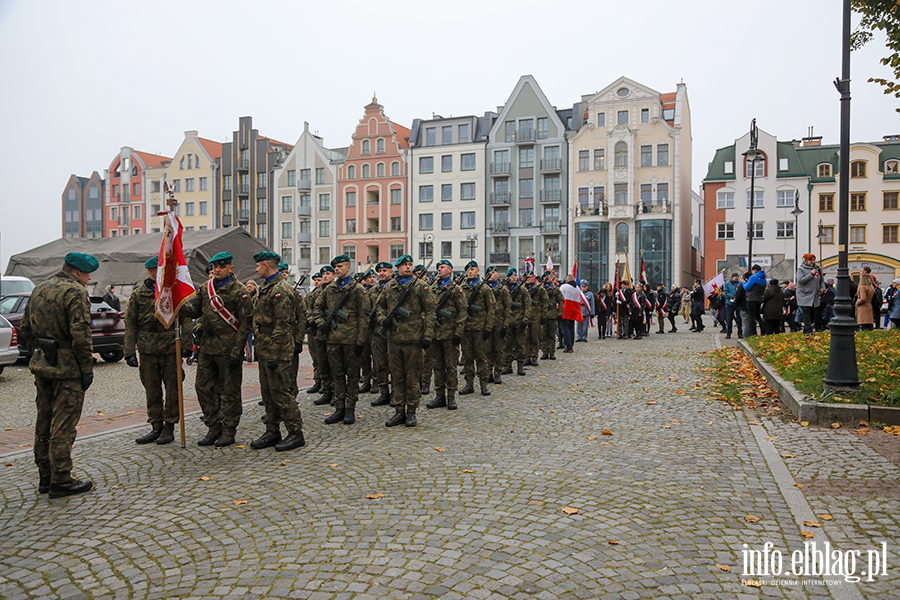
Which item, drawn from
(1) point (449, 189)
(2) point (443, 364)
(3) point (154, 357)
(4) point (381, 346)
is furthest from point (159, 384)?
(1) point (449, 189)

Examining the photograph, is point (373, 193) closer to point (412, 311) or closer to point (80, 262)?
point (412, 311)

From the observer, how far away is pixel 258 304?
7277 mm

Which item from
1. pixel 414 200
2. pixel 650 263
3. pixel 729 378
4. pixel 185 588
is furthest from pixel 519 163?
pixel 185 588

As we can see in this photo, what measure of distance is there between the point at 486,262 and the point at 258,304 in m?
52.1

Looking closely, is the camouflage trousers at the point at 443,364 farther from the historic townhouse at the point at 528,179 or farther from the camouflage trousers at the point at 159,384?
the historic townhouse at the point at 528,179

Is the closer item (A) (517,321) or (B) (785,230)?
(A) (517,321)

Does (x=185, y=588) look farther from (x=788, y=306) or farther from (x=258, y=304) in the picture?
(x=788, y=306)

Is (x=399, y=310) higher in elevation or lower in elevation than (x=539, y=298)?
lower

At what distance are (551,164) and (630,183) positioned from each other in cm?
690

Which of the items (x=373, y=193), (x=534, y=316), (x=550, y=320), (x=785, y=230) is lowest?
(x=550, y=320)

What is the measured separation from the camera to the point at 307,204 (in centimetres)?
6644

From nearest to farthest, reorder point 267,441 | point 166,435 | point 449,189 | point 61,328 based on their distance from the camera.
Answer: point 61,328, point 267,441, point 166,435, point 449,189

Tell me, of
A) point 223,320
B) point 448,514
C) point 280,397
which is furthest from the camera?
point 223,320

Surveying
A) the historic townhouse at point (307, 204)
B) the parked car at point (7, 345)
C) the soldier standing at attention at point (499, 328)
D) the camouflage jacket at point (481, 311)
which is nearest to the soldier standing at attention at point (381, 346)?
the camouflage jacket at point (481, 311)
